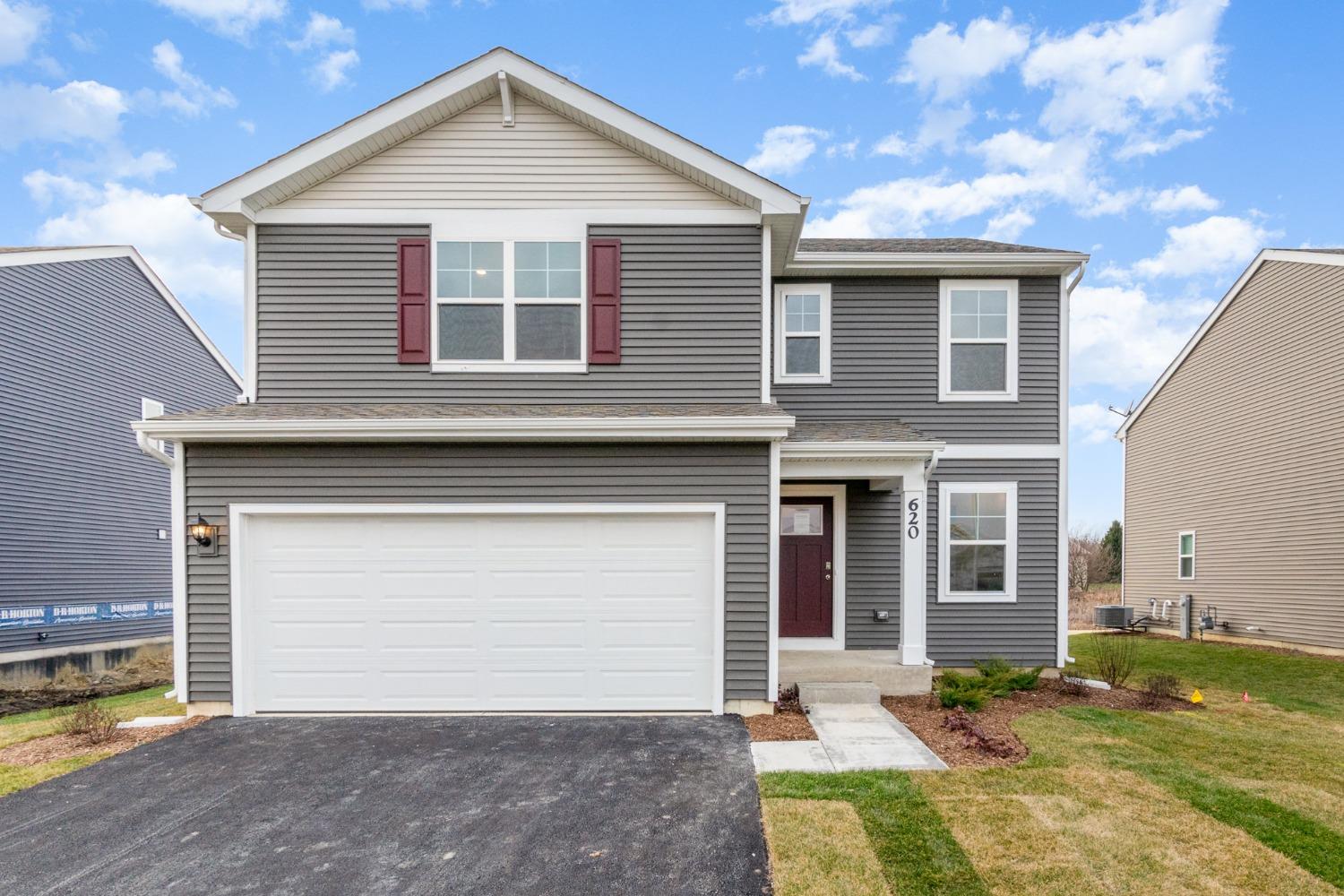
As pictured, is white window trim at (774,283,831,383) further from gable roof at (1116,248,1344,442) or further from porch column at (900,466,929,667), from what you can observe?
gable roof at (1116,248,1344,442)

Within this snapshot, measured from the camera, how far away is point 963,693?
24.5ft

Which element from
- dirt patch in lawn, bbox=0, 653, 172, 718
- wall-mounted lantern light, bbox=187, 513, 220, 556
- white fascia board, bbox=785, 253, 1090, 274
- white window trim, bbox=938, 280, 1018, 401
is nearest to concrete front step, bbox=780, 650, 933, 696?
white window trim, bbox=938, 280, 1018, 401

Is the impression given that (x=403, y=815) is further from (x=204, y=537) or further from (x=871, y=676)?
(x=871, y=676)

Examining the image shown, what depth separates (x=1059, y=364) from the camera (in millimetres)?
9438

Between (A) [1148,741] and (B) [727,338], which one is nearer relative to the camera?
(A) [1148,741]

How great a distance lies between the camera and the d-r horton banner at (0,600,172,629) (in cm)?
1188

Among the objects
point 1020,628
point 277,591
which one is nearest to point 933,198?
point 1020,628

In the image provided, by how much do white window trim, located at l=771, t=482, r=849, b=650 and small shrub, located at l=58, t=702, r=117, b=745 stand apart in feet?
22.8

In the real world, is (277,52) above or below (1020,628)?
above

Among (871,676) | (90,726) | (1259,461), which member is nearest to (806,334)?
(871,676)

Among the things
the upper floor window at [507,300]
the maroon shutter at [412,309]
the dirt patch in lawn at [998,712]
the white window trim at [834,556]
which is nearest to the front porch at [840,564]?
the white window trim at [834,556]

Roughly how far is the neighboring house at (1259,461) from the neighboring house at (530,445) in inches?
274

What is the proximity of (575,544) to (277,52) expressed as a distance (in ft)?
47.2

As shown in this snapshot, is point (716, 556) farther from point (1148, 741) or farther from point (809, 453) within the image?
point (1148, 741)
